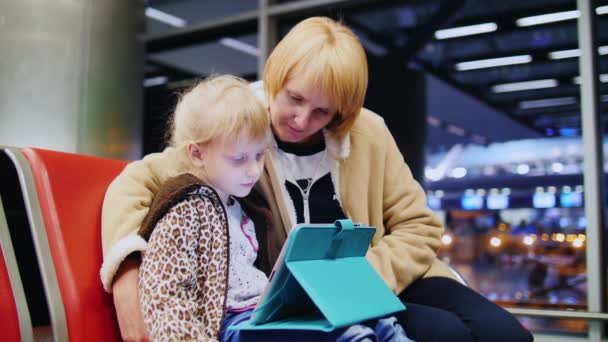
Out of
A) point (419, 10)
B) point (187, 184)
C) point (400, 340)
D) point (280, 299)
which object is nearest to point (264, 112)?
point (187, 184)

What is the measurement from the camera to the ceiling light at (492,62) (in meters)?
3.76

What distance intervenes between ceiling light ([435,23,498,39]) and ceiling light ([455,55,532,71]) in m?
0.20

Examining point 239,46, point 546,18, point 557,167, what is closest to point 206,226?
point 557,167

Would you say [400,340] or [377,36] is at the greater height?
[377,36]

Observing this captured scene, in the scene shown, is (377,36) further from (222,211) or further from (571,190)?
(222,211)

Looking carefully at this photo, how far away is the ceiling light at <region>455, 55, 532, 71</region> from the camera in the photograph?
3.76m

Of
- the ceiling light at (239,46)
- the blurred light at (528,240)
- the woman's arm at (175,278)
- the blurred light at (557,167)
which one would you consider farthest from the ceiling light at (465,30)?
the woman's arm at (175,278)

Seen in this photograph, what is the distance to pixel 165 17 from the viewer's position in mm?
4906

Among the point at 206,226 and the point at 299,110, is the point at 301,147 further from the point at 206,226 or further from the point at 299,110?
the point at 206,226

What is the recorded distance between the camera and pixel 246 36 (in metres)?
4.54

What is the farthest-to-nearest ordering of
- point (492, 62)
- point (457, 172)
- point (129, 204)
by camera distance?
point (457, 172) < point (492, 62) < point (129, 204)

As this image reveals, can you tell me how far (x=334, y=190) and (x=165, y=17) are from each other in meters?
3.71

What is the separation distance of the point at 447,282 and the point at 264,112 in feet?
2.18

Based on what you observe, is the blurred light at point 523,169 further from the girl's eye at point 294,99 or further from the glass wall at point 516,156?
the girl's eye at point 294,99
